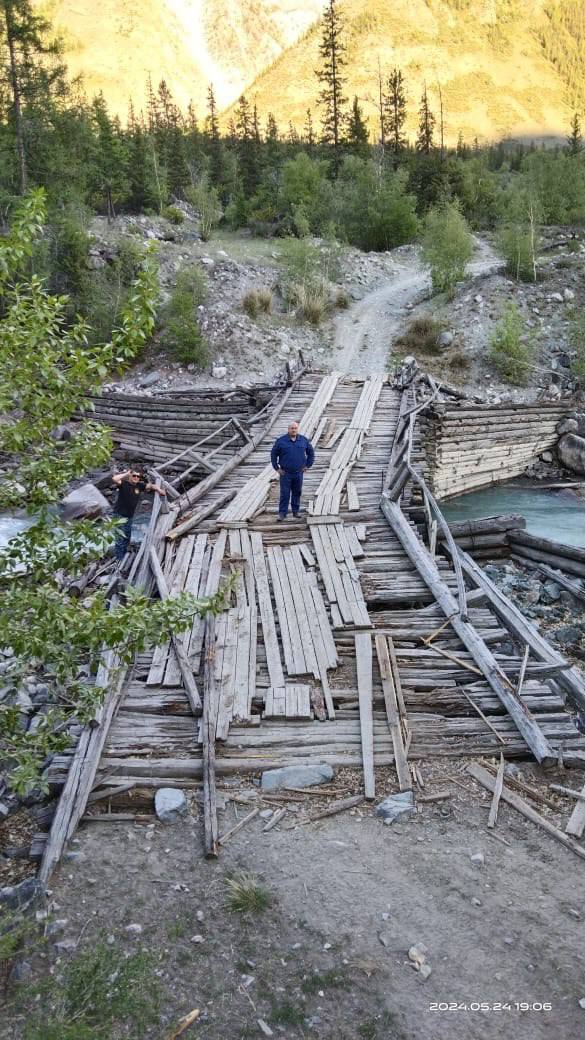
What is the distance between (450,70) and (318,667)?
202215 mm

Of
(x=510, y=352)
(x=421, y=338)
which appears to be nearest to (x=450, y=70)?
(x=421, y=338)

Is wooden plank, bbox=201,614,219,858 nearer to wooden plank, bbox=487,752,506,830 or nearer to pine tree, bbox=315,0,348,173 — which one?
wooden plank, bbox=487,752,506,830

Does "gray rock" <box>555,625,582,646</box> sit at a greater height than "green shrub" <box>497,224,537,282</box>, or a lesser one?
lesser

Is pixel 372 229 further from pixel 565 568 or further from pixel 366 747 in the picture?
pixel 366 747

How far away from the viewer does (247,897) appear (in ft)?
17.3

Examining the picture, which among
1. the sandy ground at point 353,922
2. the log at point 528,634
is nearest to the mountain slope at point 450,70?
the log at point 528,634

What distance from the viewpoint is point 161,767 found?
652 centimetres

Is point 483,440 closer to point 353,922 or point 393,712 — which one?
point 393,712

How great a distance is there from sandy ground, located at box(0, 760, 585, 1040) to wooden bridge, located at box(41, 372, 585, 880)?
0.41 meters

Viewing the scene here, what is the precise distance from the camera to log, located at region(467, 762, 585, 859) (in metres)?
5.76

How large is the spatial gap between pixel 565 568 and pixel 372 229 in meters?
37.0

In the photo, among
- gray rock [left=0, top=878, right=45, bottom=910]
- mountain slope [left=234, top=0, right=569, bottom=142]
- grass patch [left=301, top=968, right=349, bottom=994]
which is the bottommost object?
grass patch [left=301, top=968, right=349, bottom=994]

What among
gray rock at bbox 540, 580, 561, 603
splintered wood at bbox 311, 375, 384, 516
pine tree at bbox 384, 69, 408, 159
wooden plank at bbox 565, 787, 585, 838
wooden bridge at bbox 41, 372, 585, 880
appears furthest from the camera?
pine tree at bbox 384, 69, 408, 159

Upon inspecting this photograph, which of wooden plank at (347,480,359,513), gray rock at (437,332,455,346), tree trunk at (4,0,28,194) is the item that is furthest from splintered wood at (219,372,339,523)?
tree trunk at (4,0,28,194)
